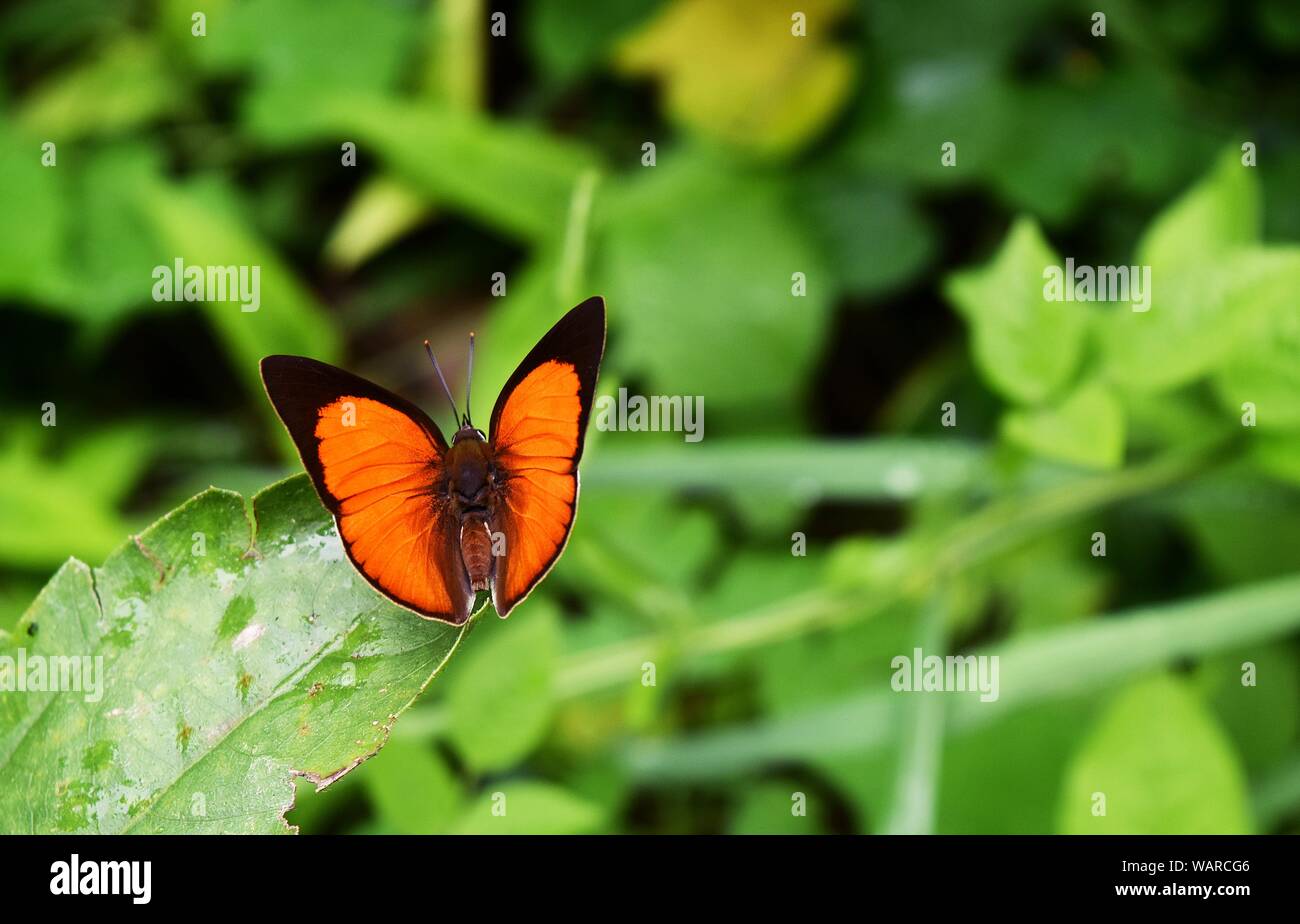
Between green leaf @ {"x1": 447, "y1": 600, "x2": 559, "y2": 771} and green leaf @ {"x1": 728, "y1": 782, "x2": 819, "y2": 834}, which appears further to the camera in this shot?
green leaf @ {"x1": 728, "y1": 782, "x2": 819, "y2": 834}

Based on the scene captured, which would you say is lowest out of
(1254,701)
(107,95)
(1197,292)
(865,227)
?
(1254,701)

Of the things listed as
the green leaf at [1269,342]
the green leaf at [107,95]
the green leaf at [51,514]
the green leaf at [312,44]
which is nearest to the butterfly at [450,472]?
the green leaf at [1269,342]

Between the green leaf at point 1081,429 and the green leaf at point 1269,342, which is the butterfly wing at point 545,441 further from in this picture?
the green leaf at point 1269,342

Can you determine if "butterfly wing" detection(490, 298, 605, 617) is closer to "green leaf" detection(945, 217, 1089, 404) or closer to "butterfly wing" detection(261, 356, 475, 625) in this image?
"butterfly wing" detection(261, 356, 475, 625)
